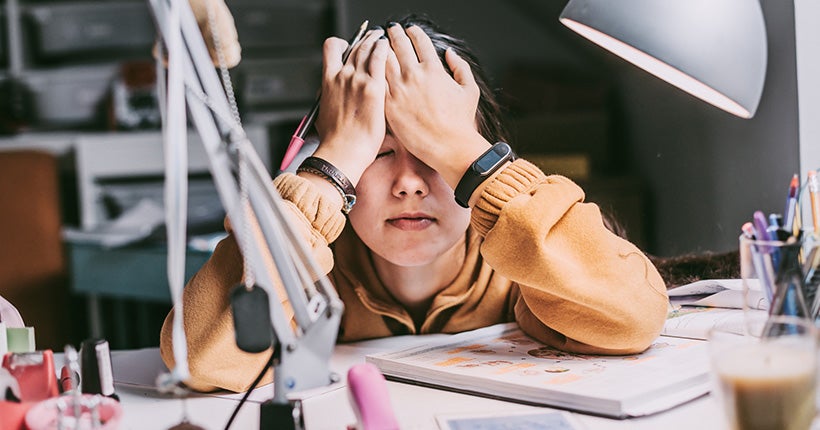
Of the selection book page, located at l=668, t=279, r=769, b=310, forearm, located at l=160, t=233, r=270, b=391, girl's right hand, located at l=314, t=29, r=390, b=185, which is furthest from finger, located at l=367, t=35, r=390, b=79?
book page, located at l=668, t=279, r=769, b=310

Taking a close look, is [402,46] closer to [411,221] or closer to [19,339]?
[411,221]

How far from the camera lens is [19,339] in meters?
0.81

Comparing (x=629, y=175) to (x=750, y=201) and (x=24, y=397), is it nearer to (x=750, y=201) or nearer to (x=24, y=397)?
(x=750, y=201)

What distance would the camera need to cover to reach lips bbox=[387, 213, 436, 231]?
3.30 ft

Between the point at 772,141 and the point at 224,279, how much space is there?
2.84ft

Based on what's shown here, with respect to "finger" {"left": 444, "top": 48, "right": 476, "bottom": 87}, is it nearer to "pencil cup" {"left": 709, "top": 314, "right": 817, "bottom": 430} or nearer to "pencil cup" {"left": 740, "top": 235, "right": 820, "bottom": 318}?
"pencil cup" {"left": 740, "top": 235, "right": 820, "bottom": 318}

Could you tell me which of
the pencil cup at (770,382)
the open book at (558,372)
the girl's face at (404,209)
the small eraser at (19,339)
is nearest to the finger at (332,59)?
the girl's face at (404,209)

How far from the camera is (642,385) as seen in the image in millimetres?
782

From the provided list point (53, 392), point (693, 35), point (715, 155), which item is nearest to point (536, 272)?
point (693, 35)

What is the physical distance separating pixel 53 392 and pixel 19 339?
0.11 metres

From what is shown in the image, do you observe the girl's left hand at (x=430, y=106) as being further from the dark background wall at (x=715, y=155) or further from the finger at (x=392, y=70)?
the dark background wall at (x=715, y=155)

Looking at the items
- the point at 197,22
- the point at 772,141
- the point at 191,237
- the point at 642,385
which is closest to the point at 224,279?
the point at 197,22

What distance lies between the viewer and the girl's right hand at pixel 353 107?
3.22 feet

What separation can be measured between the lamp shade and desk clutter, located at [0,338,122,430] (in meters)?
0.57
